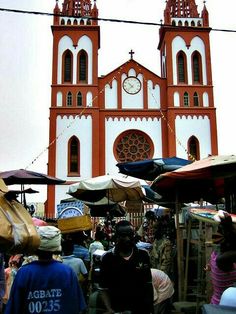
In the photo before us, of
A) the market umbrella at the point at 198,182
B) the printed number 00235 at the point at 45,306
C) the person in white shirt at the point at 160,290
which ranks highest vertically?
the market umbrella at the point at 198,182

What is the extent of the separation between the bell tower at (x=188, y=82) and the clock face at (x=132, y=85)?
1985mm

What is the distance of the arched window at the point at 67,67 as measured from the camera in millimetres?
27734

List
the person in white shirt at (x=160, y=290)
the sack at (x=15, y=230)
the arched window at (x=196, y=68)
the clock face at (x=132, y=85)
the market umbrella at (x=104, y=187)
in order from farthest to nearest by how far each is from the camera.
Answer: the arched window at (x=196, y=68) → the clock face at (x=132, y=85) → the market umbrella at (x=104, y=187) → the person in white shirt at (x=160, y=290) → the sack at (x=15, y=230)

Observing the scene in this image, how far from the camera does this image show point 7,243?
108 inches

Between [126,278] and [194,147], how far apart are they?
2393 cm

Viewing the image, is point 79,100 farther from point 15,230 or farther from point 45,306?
point 15,230

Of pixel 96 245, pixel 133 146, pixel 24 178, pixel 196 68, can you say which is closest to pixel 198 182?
pixel 96 245

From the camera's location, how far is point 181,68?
2825 cm

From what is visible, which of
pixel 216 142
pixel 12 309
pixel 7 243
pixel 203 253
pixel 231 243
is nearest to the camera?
pixel 7 243

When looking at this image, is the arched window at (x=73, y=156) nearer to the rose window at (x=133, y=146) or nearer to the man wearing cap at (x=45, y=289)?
the rose window at (x=133, y=146)

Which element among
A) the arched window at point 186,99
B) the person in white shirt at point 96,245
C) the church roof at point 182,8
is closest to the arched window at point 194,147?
the arched window at point 186,99

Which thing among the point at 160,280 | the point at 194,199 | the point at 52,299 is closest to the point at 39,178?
the point at 194,199

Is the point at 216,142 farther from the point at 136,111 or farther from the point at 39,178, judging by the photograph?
the point at 39,178

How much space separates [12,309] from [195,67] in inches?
1054
